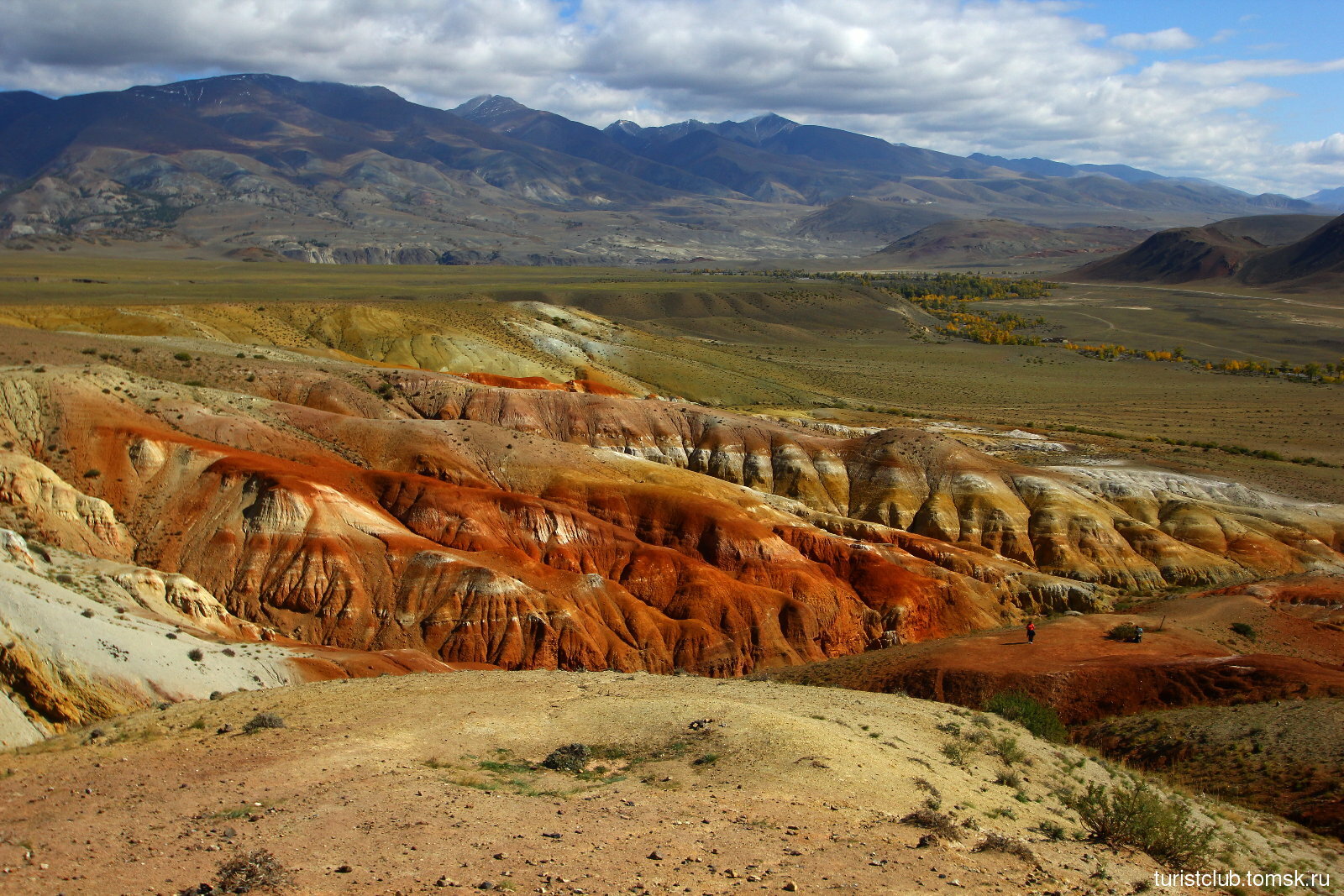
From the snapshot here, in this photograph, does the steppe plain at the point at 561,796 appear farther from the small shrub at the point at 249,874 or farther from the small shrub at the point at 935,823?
the small shrub at the point at 249,874

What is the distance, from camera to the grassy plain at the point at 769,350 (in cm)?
10025

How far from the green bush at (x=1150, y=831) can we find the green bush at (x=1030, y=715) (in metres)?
8.71

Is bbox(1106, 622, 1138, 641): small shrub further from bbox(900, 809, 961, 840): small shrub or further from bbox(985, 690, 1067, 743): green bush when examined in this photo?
bbox(900, 809, 961, 840): small shrub

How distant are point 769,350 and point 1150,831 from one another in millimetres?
145767

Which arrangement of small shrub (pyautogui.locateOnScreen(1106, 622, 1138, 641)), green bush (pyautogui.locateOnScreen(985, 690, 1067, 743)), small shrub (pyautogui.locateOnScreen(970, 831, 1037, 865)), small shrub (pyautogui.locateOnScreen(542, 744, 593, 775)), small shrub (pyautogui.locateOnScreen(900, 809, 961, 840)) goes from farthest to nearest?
1. small shrub (pyautogui.locateOnScreen(1106, 622, 1138, 641))
2. green bush (pyautogui.locateOnScreen(985, 690, 1067, 743))
3. small shrub (pyautogui.locateOnScreen(542, 744, 593, 775))
4. small shrub (pyautogui.locateOnScreen(900, 809, 961, 840))
5. small shrub (pyautogui.locateOnScreen(970, 831, 1037, 865))

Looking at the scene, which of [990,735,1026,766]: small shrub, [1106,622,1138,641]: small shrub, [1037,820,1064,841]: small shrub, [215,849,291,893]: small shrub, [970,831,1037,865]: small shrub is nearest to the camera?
[215,849,291,893]: small shrub

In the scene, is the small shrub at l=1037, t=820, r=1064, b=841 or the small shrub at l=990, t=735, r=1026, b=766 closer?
the small shrub at l=1037, t=820, r=1064, b=841

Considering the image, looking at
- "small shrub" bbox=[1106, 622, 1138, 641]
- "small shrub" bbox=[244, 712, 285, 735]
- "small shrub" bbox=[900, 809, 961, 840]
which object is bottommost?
"small shrub" bbox=[1106, 622, 1138, 641]

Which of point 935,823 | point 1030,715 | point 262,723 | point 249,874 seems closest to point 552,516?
point 1030,715

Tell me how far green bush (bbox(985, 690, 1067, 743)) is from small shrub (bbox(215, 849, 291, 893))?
21.7 m

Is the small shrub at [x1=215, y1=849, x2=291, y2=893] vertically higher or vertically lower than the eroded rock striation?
higher

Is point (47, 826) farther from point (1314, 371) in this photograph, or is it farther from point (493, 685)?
point (1314, 371)

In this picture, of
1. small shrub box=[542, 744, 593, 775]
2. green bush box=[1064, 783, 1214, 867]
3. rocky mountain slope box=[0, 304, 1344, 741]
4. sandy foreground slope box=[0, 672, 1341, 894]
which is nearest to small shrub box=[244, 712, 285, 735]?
sandy foreground slope box=[0, 672, 1341, 894]

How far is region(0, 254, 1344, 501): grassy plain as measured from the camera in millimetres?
100250
